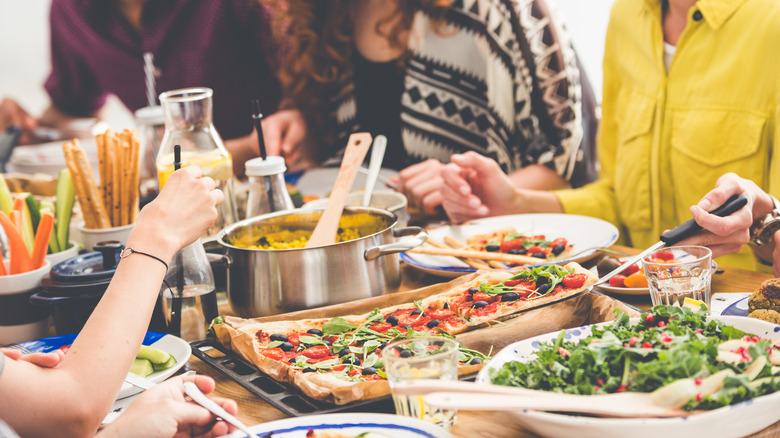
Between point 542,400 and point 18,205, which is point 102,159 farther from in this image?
point 542,400

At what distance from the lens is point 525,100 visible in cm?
269

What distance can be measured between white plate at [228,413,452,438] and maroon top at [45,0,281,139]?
2997 millimetres

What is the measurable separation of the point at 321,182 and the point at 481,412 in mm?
1586

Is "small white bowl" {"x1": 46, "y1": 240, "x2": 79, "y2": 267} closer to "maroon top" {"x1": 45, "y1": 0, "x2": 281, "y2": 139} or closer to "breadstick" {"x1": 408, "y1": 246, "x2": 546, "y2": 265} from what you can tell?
"breadstick" {"x1": 408, "y1": 246, "x2": 546, "y2": 265}

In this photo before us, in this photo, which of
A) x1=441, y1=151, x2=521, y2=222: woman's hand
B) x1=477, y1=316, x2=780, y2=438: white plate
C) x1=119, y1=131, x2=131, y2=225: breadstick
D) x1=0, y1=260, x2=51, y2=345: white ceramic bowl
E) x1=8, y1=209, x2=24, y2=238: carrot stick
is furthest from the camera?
x1=441, y1=151, x2=521, y2=222: woman's hand

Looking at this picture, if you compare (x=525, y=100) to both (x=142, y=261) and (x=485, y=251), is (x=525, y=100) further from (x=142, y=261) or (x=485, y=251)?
(x=142, y=261)

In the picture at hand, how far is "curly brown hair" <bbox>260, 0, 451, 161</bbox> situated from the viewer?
2.90 metres

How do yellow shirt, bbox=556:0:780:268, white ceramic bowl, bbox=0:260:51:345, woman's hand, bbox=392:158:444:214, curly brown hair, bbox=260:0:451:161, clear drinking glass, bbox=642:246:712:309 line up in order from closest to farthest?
clear drinking glass, bbox=642:246:712:309 → white ceramic bowl, bbox=0:260:51:345 → yellow shirt, bbox=556:0:780:268 → woman's hand, bbox=392:158:444:214 → curly brown hair, bbox=260:0:451:161

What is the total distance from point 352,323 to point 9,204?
1.07 m

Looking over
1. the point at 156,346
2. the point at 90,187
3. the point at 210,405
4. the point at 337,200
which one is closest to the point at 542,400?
the point at 210,405

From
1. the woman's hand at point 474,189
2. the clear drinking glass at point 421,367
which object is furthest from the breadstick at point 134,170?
Answer: the clear drinking glass at point 421,367

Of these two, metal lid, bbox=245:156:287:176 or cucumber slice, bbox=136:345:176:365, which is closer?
cucumber slice, bbox=136:345:176:365

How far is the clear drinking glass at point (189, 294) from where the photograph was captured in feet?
4.85

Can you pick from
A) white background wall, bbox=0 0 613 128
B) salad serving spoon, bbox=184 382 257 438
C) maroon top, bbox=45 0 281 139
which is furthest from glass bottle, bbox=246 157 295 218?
white background wall, bbox=0 0 613 128
